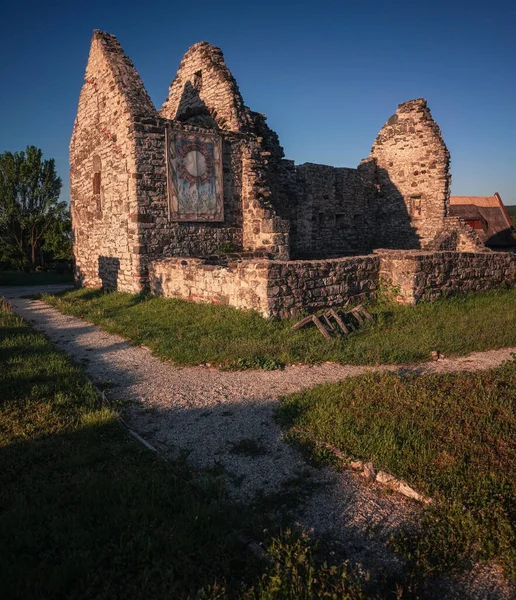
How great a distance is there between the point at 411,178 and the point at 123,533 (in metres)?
19.0

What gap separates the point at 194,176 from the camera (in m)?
13.0

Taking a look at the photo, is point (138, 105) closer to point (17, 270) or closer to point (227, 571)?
point (227, 571)

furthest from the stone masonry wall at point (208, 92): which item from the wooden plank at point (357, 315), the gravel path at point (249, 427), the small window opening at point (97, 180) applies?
the gravel path at point (249, 427)

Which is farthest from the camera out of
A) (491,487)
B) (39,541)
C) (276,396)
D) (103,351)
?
(103,351)

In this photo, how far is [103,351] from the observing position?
7820mm

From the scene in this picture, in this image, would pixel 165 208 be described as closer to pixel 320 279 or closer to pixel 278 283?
pixel 278 283

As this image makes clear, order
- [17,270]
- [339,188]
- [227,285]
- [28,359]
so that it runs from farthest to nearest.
Answer: 1. [17,270]
2. [339,188]
3. [227,285]
4. [28,359]

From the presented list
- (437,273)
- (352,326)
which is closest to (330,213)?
(437,273)

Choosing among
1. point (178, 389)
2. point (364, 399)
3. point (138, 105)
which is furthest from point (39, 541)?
point (138, 105)

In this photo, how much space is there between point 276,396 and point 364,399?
3.66ft

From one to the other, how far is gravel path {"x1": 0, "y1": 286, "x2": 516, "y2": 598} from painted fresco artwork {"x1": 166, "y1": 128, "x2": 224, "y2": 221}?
5.63m

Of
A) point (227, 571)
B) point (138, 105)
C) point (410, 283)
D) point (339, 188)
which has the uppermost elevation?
point (138, 105)

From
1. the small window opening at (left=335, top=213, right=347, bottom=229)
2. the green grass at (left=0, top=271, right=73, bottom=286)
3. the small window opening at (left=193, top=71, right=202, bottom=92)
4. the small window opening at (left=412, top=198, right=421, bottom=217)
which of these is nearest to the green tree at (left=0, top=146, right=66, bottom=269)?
the green grass at (left=0, top=271, right=73, bottom=286)

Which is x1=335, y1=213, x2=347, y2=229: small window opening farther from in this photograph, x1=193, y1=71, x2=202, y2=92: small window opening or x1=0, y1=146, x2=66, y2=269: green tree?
x1=0, y1=146, x2=66, y2=269: green tree
